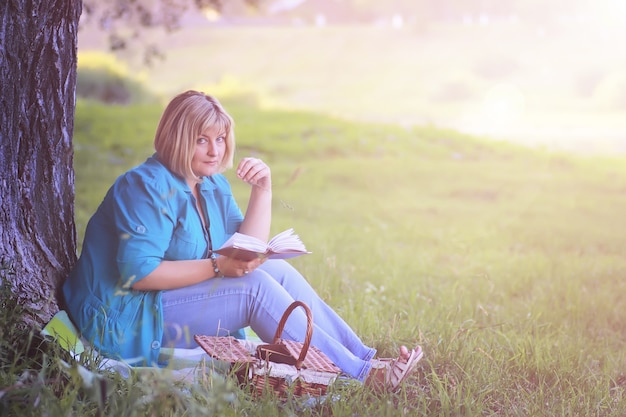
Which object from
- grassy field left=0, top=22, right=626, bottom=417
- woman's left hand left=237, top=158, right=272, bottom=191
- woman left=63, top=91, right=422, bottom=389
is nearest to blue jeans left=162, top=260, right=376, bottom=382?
woman left=63, top=91, right=422, bottom=389

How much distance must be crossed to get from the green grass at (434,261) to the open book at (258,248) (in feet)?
0.67

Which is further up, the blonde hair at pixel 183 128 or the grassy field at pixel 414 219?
the blonde hair at pixel 183 128

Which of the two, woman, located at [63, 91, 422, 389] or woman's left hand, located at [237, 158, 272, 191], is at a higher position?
woman's left hand, located at [237, 158, 272, 191]

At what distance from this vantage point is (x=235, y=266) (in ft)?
8.19

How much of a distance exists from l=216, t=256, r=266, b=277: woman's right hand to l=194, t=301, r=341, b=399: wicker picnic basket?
18 cm

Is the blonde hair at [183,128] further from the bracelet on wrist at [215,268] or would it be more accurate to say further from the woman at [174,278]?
the bracelet on wrist at [215,268]

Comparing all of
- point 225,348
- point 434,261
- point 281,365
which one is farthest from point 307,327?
point 434,261

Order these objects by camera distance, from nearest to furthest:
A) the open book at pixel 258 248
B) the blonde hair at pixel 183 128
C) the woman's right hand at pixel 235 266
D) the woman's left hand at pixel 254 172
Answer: the open book at pixel 258 248, the woman's right hand at pixel 235 266, the blonde hair at pixel 183 128, the woman's left hand at pixel 254 172

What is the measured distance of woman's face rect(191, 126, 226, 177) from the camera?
2.69 meters

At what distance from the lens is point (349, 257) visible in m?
5.17

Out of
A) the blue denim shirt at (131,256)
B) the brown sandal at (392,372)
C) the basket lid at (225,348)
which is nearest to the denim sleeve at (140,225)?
the blue denim shirt at (131,256)

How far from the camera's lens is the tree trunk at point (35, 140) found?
2.54m

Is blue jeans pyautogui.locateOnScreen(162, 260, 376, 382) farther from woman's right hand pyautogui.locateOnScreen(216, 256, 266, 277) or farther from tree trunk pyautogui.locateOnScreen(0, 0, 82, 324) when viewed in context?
tree trunk pyautogui.locateOnScreen(0, 0, 82, 324)

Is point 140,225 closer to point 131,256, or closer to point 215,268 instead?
point 131,256
